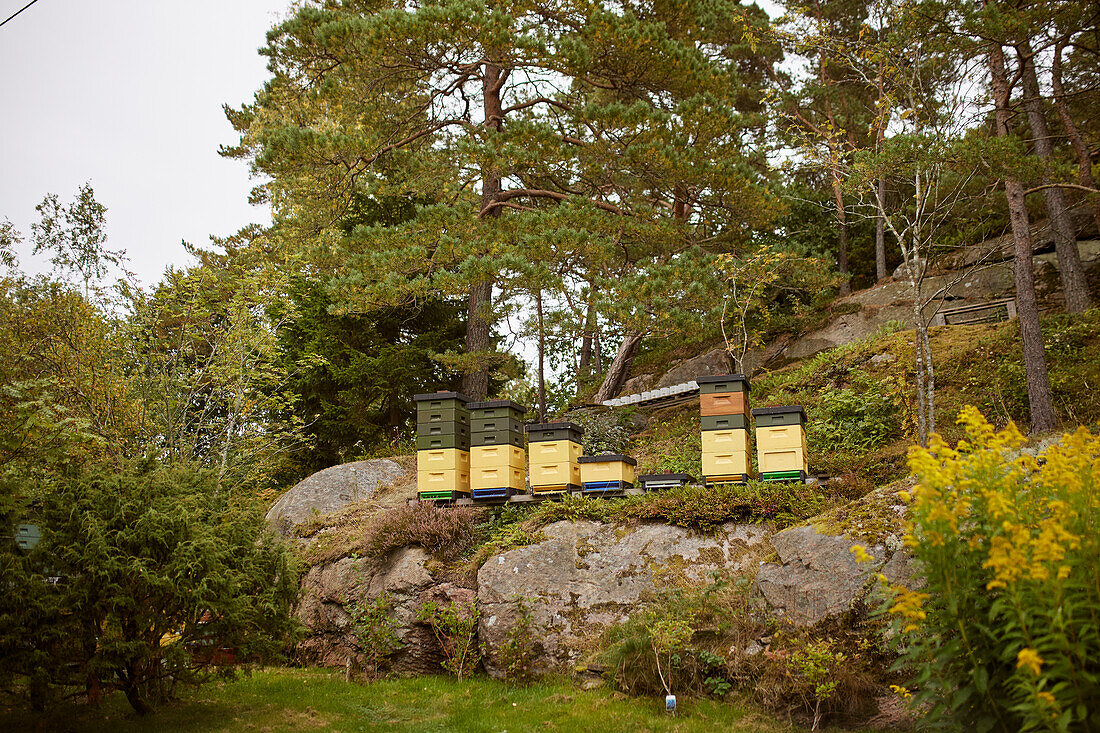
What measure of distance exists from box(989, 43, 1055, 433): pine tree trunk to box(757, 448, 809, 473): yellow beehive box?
3990mm

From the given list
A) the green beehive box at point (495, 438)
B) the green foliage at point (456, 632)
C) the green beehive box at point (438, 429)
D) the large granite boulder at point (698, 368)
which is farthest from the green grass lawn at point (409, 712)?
the large granite boulder at point (698, 368)

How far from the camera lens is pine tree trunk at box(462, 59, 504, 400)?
1759 cm

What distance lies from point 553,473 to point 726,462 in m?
2.62

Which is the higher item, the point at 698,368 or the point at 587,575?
the point at 698,368

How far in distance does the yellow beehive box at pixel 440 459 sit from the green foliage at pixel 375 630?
2.14 metres

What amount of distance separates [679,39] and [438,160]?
22.2 ft

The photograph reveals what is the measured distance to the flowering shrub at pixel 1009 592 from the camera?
3969 millimetres

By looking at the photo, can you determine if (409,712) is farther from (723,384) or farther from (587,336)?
(587,336)

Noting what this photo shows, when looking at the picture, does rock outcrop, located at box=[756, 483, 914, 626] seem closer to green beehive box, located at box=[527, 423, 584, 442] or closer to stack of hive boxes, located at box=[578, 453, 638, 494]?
stack of hive boxes, located at box=[578, 453, 638, 494]

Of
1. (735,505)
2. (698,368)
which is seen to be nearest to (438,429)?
(735,505)

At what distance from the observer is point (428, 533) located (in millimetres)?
10906

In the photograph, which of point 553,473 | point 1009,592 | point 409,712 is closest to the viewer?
point 1009,592

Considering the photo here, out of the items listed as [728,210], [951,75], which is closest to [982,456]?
[951,75]

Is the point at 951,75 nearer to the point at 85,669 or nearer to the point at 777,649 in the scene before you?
the point at 777,649
